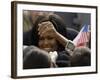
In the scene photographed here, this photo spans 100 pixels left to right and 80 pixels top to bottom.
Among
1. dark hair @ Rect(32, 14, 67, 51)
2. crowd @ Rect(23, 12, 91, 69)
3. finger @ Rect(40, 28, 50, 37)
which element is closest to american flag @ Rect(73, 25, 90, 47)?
crowd @ Rect(23, 12, 91, 69)

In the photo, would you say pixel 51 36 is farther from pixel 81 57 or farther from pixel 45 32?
pixel 81 57

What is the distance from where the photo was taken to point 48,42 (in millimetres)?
2059

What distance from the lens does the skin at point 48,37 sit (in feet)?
6.64

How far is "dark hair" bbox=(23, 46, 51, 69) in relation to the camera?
6.44 feet

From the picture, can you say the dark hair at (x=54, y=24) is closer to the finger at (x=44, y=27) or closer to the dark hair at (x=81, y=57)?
the finger at (x=44, y=27)

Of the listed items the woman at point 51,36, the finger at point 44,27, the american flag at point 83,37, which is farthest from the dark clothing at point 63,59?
the finger at point 44,27

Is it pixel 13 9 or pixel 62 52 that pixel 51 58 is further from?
pixel 13 9

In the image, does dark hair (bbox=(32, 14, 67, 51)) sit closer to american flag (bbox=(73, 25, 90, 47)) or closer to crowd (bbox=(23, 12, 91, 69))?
crowd (bbox=(23, 12, 91, 69))

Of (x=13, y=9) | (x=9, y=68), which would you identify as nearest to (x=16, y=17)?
(x=13, y=9)

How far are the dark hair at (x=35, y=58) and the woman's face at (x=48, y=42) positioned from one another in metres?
0.04

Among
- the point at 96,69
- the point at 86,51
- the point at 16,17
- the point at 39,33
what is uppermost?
the point at 16,17

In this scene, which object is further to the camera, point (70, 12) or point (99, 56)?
point (99, 56)

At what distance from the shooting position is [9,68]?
1.93 meters

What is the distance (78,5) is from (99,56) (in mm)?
530
